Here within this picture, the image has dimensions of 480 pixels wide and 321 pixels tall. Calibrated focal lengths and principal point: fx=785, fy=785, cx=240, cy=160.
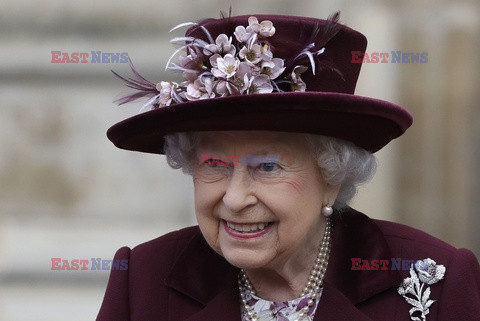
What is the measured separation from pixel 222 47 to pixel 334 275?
76 centimetres

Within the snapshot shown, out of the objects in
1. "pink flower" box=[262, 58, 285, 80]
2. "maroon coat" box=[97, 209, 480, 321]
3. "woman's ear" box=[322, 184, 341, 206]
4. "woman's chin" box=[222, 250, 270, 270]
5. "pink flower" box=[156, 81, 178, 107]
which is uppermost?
"pink flower" box=[262, 58, 285, 80]

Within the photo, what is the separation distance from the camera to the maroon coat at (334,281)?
7.52 ft

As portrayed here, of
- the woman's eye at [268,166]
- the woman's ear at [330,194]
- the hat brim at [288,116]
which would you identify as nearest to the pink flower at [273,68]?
the hat brim at [288,116]

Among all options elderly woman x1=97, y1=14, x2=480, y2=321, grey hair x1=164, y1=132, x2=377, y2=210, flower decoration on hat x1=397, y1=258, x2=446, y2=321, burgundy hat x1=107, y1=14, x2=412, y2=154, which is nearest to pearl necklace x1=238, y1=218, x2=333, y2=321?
elderly woman x1=97, y1=14, x2=480, y2=321

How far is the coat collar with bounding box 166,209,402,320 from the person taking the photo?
2320 millimetres

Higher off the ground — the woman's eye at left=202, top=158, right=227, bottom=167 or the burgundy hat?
the burgundy hat

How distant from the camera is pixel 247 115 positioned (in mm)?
2016

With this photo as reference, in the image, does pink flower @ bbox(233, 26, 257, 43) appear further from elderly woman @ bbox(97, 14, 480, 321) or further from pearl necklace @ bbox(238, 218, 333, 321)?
pearl necklace @ bbox(238, 218, 333, 321)

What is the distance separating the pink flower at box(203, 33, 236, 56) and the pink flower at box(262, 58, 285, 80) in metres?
0.10

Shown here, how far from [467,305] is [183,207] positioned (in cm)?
235

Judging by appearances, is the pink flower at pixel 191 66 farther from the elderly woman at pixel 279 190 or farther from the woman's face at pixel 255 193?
the woman's face at pixel 255 193

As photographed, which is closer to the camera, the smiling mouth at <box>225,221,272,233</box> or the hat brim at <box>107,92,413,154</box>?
the hat brim at <box>107,92,413,154</box>

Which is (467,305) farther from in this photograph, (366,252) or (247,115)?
(247,115)

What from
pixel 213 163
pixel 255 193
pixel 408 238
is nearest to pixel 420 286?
pixel 408 238
